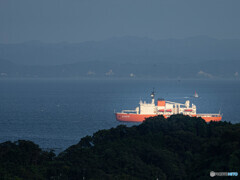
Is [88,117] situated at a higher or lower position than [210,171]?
higher

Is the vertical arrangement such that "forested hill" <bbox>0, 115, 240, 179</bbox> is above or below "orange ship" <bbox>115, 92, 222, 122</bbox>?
below

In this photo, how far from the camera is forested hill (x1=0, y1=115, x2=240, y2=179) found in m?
25.4

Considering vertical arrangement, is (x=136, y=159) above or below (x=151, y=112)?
below

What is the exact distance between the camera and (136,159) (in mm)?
34344

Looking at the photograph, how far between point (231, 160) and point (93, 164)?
470 inches

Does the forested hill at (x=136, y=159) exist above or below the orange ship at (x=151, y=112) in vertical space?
below

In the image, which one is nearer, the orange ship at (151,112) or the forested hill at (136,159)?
the forested hill at (136,159)

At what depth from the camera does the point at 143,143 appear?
3878 cm

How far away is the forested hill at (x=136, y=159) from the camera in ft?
83.2

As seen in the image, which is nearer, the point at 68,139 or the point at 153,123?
the point at 153,123

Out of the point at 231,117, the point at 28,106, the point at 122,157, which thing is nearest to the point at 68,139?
the point at 122,157

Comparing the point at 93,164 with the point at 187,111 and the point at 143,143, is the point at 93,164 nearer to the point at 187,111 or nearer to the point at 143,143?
the point at 143,143

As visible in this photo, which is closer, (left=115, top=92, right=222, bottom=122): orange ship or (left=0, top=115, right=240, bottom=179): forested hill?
(left=0, top=115, right=240, bottom=179): forested hill

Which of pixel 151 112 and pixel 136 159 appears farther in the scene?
pixel 151 112
